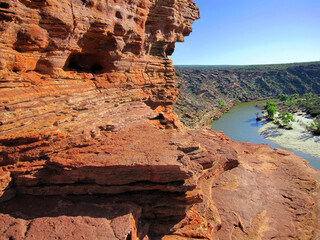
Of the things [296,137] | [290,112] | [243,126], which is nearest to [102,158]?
[296,137]

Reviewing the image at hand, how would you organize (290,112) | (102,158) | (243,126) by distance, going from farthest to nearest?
1. (290,112)
2. (243,126)
3. (102,158)

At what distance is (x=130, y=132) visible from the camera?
30.2 ft

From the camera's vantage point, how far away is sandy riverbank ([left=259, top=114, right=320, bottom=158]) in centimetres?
3032

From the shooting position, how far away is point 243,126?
44688 millimetres

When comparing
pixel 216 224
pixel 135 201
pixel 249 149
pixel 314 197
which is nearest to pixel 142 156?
pixel 135 201

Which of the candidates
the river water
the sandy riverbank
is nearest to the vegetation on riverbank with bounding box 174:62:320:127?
the river water

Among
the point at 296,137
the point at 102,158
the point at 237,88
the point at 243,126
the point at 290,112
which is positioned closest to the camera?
the point at 102,158

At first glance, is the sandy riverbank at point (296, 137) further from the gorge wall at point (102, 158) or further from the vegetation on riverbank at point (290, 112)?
the gorge wall at point (102, 158)

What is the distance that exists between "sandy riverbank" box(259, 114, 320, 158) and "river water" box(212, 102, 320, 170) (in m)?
1.06

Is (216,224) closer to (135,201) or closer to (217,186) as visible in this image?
(217,186)

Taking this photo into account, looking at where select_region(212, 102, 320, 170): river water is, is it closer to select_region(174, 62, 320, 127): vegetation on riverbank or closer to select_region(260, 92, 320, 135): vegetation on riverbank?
select_region(174, 62, 320, 127): vegetation on riverbank

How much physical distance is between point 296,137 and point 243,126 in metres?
11.1

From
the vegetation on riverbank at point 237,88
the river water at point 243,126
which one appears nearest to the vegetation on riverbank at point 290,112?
the vegetation on riverbank at point 237,88

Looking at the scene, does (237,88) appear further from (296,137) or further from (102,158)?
(102,158)
